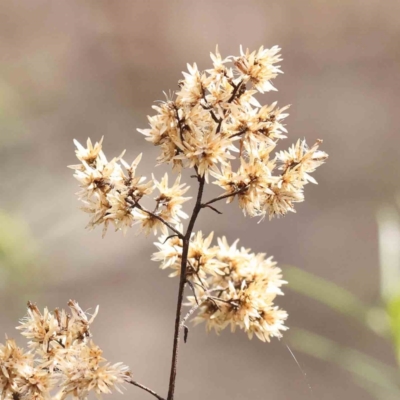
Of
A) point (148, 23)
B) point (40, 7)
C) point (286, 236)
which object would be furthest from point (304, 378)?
point (40, 7)

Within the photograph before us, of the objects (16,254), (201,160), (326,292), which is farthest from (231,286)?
(16,254)

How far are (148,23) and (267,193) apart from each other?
0.62 m

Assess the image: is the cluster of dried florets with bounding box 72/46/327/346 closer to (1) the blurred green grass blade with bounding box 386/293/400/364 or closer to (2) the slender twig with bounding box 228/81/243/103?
(2) the slender twig with bounding box 228/81/243/103

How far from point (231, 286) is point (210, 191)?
1.55ft

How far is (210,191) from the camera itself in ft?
3.68

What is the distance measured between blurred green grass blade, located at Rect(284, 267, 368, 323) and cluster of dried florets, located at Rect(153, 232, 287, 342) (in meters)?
0.39

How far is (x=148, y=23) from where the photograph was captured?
1.07m

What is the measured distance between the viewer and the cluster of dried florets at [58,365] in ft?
1.90

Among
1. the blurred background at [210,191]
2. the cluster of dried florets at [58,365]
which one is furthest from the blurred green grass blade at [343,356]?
the cluster of dried florets at [58,365]

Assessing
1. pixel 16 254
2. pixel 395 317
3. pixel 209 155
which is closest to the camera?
Answer: pixel 209 155

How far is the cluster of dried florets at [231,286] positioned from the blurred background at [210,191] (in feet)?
1.31

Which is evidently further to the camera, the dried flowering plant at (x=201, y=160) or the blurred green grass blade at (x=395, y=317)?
the blurred green grass blade at (x=395, y=317)

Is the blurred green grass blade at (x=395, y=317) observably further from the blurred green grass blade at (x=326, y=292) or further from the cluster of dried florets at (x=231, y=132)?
the cluster of dried florets at (x=231, y=132)

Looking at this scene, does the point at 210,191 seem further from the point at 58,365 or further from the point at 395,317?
the point at 58,365
